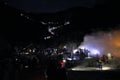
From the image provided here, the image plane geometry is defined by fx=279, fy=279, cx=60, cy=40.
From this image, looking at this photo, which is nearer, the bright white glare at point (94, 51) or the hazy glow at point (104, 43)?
the hazy glow at point (104, 43)

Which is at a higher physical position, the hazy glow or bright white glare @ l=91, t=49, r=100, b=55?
the hazy glow

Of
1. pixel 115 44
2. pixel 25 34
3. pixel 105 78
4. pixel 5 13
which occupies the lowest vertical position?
pixel 105 78

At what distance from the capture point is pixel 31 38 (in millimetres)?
91250

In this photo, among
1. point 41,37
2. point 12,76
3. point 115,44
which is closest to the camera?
point 12,76

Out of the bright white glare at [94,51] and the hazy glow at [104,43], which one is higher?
the hazy glow at [104,43]

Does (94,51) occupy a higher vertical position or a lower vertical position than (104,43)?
lower

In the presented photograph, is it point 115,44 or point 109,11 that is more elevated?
point 109,11

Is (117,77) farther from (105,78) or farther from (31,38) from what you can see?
(31,38)

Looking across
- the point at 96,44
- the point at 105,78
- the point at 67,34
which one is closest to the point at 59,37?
the point at 67,34

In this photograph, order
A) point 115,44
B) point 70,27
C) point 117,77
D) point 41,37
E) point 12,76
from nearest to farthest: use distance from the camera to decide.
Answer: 1. point 12,76
2. point 117,77
3. point 115,44
4. point 41,37
5. point 70,27

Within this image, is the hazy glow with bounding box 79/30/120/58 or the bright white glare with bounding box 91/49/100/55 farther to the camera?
the bright white glare with bounding box 91/49/100/55

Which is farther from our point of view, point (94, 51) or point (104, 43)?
point (104, 43)

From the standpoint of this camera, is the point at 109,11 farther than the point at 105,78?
Yes

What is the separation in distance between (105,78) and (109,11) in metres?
102
